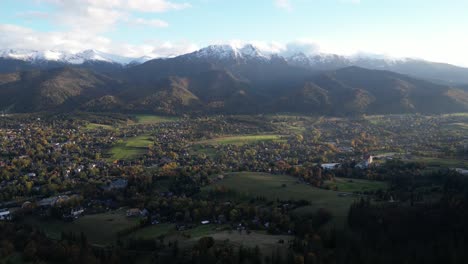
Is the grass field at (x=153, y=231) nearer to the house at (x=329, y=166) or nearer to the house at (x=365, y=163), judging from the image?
the house at (x=329, y=166)

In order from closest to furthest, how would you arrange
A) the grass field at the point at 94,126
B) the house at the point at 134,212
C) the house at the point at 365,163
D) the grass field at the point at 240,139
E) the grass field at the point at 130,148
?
the house at the point at 134,212, the house at the point at 365,163, the grass field at the point at 130,148, the grass field at the point at 240,139, the grass field at the point at 94,126

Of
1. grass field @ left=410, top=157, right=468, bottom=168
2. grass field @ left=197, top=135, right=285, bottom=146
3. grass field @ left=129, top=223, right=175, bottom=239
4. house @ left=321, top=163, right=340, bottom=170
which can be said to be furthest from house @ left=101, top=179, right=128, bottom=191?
grass field @ left=410, top=157, right=468, bottom=168

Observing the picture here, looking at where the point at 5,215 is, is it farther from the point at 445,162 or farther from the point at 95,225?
the point at 445,162

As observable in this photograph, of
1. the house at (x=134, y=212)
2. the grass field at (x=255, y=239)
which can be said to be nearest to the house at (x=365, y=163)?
the grass field at (x=255, y=239)

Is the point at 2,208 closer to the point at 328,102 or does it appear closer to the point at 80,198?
the point at 80,198

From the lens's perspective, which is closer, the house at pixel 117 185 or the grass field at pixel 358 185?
the grass field at pixel 358 185

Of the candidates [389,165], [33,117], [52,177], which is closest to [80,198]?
[52,177]

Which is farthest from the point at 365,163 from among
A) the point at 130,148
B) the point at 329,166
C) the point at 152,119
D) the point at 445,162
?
the point at 152,119
